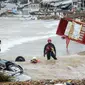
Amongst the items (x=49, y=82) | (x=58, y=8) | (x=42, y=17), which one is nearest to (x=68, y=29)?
(x=49, y=82)

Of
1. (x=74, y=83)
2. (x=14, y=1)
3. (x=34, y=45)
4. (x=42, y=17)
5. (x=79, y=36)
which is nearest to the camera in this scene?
(x=74, y=83)

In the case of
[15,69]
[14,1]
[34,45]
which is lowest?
[14,1]

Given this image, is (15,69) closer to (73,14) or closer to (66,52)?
(66,52)

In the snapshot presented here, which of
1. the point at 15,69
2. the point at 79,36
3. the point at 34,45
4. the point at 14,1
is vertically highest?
the point at 15,69

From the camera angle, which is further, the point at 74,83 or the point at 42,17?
the point at 42,17

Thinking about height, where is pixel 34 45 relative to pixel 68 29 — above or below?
below

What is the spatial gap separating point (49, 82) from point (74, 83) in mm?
857

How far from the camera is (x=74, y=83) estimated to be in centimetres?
1122

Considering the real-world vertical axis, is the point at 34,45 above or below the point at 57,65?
below

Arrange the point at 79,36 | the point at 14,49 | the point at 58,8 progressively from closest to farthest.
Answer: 1. the point at 79,36
2. the point at 14,49
3. the point at 58,8

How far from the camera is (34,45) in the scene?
3192 cm

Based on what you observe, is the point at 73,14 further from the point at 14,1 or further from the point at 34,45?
the point at 34,45

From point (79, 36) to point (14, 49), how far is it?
5649 millimetres

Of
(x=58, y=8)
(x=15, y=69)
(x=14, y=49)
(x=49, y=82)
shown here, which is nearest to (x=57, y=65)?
(x=15, y=69)
